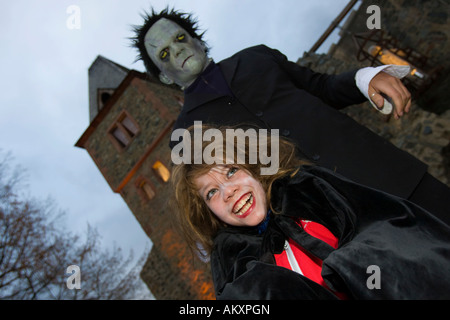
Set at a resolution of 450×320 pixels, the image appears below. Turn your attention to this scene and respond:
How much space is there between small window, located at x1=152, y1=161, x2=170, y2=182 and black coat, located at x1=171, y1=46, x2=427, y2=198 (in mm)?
7539

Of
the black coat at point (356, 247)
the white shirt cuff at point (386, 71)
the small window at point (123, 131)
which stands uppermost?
the small window at point (123, 131)

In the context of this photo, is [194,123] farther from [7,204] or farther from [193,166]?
[7,204]

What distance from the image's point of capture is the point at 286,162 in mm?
2240

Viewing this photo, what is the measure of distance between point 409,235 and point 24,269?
11049 mm

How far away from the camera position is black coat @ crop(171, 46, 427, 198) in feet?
6.28

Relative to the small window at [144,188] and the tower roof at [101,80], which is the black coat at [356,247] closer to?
the small window at [144,188]

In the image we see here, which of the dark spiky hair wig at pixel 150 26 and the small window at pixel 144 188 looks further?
the small window at pixel 144 188

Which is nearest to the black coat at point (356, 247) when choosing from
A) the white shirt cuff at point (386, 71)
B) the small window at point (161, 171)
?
the white shirt cuff at point (386, 71)

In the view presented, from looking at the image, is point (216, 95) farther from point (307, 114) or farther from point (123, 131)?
point (123, 131)

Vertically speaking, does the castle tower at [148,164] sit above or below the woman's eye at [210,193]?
above

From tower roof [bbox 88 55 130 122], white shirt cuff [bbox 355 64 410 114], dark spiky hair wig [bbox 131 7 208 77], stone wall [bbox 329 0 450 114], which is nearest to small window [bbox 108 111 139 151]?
tower roof [bbox 88 55 130 122]

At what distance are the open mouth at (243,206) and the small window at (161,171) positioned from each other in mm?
8314

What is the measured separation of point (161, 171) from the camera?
33.8 ft

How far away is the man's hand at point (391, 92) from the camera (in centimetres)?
179
